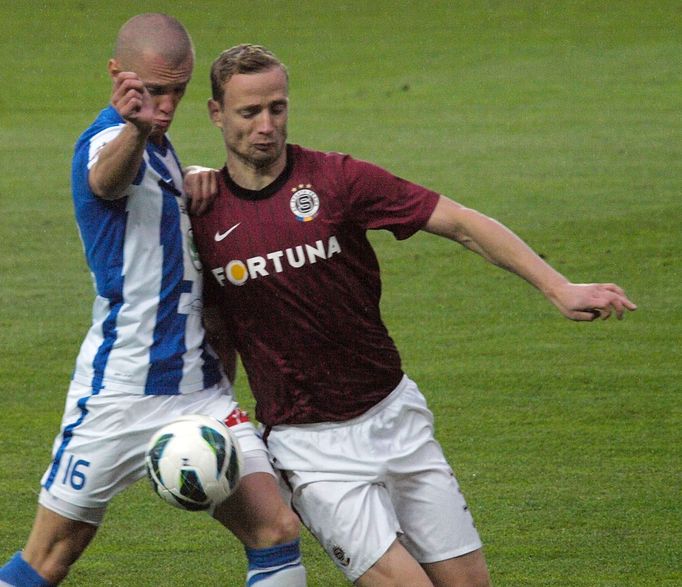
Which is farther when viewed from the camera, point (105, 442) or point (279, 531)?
point (105, 442)

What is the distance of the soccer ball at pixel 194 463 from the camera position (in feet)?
15.3

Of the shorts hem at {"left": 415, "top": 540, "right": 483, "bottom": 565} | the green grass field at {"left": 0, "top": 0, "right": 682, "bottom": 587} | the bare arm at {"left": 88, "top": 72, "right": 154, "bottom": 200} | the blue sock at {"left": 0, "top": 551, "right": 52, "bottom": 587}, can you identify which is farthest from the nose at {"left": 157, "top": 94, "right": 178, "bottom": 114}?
the green grass field at {"left": 0, "top": 0, "right": 682, "bottom": 587}

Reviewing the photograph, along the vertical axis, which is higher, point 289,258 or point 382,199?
point 382,199

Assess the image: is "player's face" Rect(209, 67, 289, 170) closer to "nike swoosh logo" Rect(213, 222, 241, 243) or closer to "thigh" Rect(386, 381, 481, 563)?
"nike swoosh logo" Rect(213, 222, 241, 243)

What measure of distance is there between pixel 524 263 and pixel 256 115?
1003 millimetres

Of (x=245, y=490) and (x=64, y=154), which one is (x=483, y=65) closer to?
(x=64, y=154)

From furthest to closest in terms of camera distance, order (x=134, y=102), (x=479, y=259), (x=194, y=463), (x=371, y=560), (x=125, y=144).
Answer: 1. (x=479, y=259)
2. (x=371, y=560)
3. (x=194, y=463)
4. (x=125, y=144)
5. (x=134, y=102)

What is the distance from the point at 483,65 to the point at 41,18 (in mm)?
9027

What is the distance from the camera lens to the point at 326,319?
4.94 metres

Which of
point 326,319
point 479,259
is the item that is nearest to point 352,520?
point 326,319

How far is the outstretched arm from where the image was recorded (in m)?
4.49

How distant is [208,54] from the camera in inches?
947

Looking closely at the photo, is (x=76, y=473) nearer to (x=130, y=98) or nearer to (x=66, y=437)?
(x=66, y=437)

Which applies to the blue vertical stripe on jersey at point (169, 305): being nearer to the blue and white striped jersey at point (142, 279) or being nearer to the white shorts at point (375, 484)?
the blue and white striped jersey at point (142, 279)
